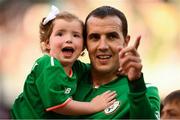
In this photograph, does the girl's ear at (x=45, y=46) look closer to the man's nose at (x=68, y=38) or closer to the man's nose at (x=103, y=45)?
the man's nose at (x=68, y=38)

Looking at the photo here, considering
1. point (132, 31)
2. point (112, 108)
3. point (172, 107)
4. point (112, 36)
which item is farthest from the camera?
point (132, 31)

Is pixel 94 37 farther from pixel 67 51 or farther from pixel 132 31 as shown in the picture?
pixel 132 31

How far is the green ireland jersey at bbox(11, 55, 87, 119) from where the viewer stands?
230 cm

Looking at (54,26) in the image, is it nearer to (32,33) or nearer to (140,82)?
(140,82)

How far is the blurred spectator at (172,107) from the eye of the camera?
2600mm

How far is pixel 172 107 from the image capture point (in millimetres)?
2629

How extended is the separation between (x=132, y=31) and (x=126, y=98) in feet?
9.47

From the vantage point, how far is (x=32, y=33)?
512cm

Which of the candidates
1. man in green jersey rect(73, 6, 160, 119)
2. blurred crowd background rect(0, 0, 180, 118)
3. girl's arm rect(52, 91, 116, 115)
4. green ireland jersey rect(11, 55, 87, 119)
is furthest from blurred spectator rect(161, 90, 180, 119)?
blurred crowd background rect(0, 0, 180, 118)

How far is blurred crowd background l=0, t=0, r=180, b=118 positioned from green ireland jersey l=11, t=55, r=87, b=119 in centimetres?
264

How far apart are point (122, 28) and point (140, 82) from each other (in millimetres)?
452

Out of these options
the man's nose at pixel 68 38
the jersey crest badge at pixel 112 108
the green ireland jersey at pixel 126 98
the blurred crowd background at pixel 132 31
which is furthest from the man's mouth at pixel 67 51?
the blurred crowd background at pixel 132 31

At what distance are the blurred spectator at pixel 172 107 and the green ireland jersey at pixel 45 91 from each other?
1.58ft

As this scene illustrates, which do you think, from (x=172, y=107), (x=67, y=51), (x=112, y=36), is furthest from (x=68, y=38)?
(x=172, y=107)
